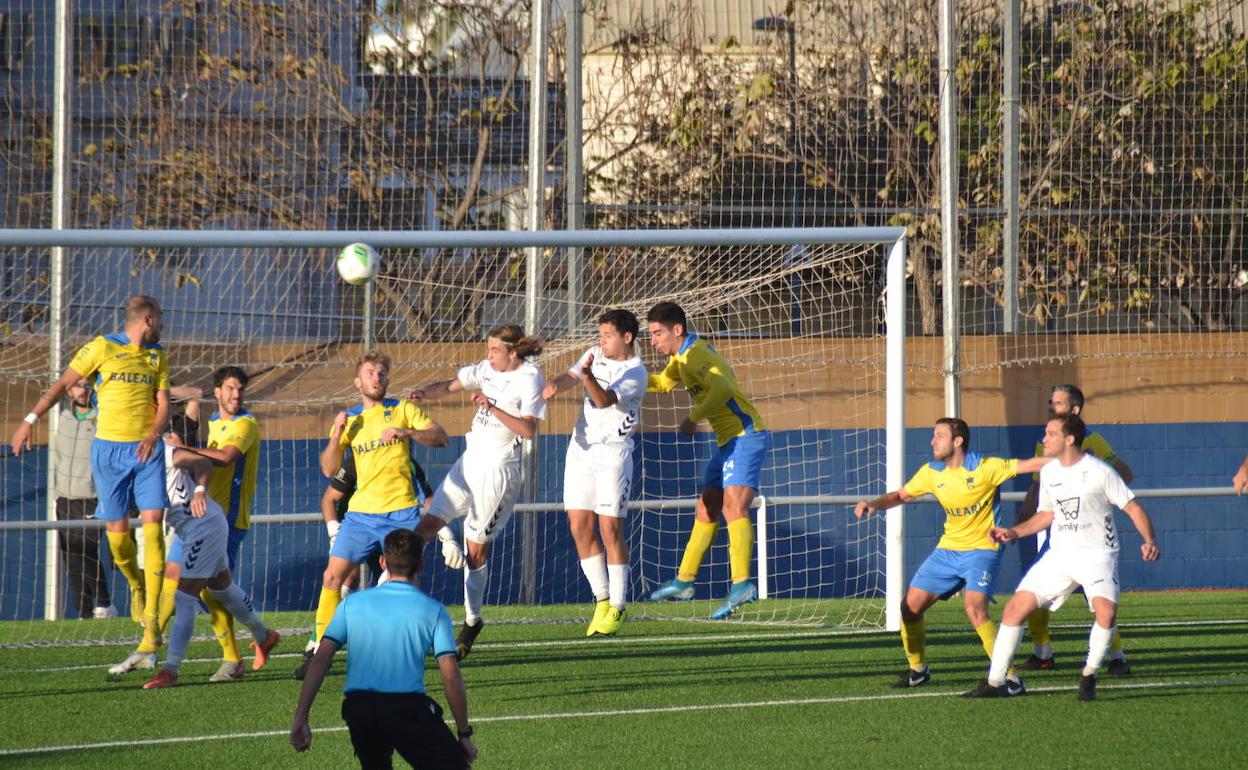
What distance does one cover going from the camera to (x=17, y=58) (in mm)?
14297

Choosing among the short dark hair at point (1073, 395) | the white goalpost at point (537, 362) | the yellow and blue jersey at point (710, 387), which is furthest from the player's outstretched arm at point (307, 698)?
the white goalpost at point (537, 362)

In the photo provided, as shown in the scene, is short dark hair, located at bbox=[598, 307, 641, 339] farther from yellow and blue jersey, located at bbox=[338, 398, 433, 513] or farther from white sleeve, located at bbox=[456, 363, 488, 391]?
yellow and blue jersey, located at bbox=[338, 398, 433, 513]

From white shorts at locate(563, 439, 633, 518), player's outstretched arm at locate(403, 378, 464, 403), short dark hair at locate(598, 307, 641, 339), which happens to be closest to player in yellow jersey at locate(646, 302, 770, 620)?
short dark hair at locate(598, 307, 641, 339)

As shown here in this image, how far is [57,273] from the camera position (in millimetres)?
12961

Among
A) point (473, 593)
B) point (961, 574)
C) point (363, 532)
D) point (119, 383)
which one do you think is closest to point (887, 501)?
point (961, 574)

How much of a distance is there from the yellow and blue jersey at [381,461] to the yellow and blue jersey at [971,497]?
3019 mm

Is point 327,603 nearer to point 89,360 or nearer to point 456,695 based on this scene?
point 89,360

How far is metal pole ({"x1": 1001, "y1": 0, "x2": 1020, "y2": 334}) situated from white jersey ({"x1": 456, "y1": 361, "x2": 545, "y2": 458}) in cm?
754

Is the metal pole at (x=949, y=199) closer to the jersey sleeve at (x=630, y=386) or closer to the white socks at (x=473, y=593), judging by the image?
the jersey sleeve at (x=630, y=386)

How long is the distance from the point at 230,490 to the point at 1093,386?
33.7 ft

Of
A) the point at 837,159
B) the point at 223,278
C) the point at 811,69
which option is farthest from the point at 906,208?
the point at 223,278

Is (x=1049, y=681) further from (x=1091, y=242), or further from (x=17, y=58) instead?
(x=17, y=58)

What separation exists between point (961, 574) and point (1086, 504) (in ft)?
2.61

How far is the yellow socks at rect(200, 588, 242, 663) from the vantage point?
28.2 ft
